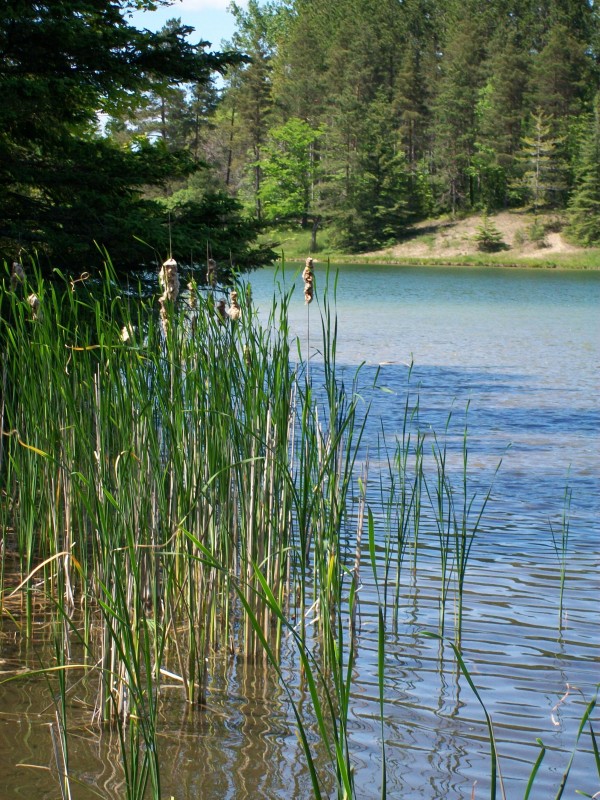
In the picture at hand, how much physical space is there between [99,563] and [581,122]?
6305 centimetres

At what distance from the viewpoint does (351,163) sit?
59.2 m

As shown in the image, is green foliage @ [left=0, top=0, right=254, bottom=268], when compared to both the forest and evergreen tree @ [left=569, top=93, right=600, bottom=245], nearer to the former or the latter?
the forest

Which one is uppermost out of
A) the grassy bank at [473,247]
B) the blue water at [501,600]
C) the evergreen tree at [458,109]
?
the evergreen tree at [458,109]

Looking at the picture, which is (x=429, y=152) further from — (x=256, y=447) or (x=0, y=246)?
(x=256, y=447)

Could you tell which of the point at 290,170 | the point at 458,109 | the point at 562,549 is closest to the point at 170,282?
the point at 562,549

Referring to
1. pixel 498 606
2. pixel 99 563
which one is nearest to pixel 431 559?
pixel 498 606

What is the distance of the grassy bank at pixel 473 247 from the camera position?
49906mm

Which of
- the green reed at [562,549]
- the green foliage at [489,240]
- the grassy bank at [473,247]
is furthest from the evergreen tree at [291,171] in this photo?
the green reed at [562,549]

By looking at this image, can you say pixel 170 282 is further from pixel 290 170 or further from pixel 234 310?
pixel 290 170

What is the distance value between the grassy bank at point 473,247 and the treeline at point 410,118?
1171 mm

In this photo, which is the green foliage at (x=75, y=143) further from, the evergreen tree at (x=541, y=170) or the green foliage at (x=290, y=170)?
the green foliage at (x=290, y=170)

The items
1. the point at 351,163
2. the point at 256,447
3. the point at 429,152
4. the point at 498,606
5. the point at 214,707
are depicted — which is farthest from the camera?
the point at 429,152

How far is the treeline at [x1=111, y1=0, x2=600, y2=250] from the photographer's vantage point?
57844 mm

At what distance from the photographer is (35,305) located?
351 centimetres
